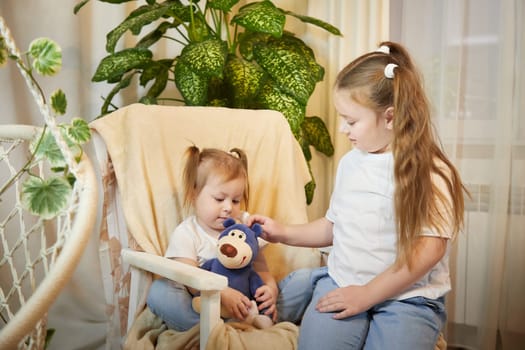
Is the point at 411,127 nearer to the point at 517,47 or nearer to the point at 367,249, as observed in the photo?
the point at 367,249

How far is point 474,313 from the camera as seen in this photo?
1930 mm

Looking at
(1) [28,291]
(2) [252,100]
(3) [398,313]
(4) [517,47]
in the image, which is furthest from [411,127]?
(1) [28,291]

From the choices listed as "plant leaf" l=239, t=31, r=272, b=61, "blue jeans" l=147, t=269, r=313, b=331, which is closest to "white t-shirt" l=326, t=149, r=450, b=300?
"blue jeans" l=147, t=269, r=313, b=331

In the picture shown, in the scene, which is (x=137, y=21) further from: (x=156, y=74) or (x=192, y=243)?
(x=192, y=243)

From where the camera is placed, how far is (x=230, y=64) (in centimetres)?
175

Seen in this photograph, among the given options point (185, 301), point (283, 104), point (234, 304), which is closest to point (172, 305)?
point (185, 301)

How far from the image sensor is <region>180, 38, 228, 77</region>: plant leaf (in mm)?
1567

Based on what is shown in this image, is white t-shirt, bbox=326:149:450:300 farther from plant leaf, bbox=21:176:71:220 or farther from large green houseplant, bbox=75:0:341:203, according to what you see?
plant leaf, bbox=21:176:71:220

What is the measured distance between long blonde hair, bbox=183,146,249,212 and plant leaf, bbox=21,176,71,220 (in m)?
0.60

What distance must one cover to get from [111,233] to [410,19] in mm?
1255

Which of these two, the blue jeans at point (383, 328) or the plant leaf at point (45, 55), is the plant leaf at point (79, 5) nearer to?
the plant leaf at point (45, 55)

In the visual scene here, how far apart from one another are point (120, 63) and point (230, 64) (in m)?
0.35

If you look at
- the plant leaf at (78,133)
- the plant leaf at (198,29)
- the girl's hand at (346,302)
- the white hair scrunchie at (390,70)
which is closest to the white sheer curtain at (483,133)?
the plant leaf at (198,29)

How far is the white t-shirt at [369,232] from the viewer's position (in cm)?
117
